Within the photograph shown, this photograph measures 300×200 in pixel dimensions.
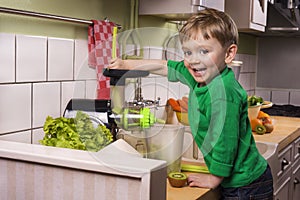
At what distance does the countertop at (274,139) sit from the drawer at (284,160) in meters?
0.04

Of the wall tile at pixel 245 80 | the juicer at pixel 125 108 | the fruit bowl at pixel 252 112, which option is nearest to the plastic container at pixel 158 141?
the juicer at pixel 125 108

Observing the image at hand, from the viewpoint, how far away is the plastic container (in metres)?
1.14

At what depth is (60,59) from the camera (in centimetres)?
142

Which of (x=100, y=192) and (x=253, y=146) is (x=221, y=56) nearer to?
(x=253, y=146)

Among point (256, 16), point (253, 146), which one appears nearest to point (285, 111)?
point (256, 16)

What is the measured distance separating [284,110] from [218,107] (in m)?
2.19

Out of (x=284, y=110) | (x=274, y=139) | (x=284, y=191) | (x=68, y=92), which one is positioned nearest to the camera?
(x=68, y=92)

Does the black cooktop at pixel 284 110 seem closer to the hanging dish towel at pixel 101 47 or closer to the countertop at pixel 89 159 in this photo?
the hanging dish towel at pixel 101 47

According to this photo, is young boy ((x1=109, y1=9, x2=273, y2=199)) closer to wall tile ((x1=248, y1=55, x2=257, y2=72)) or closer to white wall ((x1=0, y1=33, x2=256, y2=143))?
white wall ((x1=0, y1=33, x2=256, y2=143))

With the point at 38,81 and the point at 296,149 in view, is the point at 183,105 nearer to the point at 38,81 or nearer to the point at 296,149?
the point at 38,81

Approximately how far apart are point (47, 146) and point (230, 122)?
16.8 inches

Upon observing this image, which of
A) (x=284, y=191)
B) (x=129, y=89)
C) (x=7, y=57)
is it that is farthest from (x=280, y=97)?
(x=7, y=57)

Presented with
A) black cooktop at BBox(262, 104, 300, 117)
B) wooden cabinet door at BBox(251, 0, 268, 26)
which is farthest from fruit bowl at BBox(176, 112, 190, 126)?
black cooktop at BBox(262, 104, 300, 117)

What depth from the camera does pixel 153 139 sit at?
1177 mm
